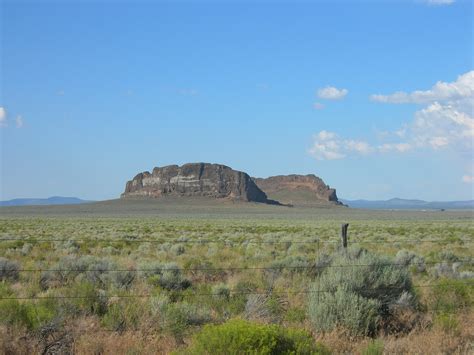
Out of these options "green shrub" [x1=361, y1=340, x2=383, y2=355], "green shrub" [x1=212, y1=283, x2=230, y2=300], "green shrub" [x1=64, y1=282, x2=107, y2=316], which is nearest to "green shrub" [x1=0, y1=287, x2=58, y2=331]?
"green shrub" [x1=64, y1=282, x2=107, y2=316]

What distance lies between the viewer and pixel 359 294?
8.64 meters

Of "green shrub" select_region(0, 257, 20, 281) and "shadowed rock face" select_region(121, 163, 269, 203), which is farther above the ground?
"shadowed rock face" select_region(121, 163, 269, 203)

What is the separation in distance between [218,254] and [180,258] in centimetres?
134

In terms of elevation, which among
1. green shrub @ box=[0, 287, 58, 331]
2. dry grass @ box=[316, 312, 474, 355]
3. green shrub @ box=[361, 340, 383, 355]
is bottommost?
dry grass @ box=[316, 312, 474, 355]

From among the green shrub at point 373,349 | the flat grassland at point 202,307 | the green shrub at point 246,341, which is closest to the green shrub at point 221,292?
the flat grassland at point 202,307

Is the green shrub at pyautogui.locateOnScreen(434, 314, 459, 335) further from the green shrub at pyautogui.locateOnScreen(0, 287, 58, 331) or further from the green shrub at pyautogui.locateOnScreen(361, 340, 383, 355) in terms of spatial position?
the green shrub at pyautogui.locateOnScreen(0, 287, 58, 331)

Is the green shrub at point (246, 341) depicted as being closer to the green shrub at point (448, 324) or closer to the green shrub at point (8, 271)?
the green shrub at point (448, 324)

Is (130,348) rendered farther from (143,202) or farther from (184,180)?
(184,180)

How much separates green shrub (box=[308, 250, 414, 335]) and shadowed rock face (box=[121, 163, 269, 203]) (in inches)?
6209

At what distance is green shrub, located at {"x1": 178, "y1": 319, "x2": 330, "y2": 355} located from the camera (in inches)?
213

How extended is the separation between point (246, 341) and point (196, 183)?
173286 mm

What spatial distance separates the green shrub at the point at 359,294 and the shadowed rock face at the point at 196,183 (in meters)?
158

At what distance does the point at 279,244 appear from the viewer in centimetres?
2369

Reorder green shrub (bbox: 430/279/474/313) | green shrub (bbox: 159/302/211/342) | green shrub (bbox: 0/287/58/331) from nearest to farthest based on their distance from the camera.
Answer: green shrub (bbox: 0/287/58/331), green shrub (bbox: 159/302/211/342), green shrub (bbox: 430/279/474/313)
